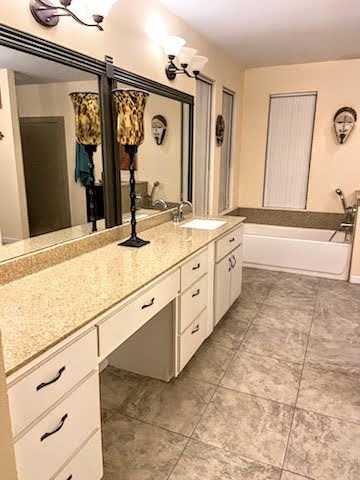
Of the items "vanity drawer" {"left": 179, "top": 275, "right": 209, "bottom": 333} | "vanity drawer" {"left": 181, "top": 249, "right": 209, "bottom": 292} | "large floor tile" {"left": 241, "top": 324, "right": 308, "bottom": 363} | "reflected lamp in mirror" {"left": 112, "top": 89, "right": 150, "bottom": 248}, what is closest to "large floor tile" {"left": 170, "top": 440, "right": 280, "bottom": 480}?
"vanity drawer" {"left": 179, "top": 275, "right": 209, "bottom": 333}

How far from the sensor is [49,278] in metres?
1.61

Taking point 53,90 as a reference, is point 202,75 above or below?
above

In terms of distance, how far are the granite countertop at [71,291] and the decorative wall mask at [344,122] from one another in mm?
2934

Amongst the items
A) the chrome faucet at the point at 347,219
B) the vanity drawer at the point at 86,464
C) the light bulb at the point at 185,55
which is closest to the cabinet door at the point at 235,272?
the light bulb at the point at 185,55

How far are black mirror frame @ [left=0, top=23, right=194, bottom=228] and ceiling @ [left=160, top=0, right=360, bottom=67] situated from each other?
67cm

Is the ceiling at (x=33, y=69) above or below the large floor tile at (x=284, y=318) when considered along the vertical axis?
above

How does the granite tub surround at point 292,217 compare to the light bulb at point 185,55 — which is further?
the granite tub surround at point 292,217

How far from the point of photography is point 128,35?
2.22m

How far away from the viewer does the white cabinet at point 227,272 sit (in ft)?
8.54

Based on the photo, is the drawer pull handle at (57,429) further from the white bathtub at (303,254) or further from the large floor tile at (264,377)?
the white bathtub at (303,254)

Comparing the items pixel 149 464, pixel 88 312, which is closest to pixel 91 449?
pixel 149 464

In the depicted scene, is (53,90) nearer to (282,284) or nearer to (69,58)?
(69,58)

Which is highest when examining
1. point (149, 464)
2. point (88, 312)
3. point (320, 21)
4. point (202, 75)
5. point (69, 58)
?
point (320, 21)

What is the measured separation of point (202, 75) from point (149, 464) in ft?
10.4
